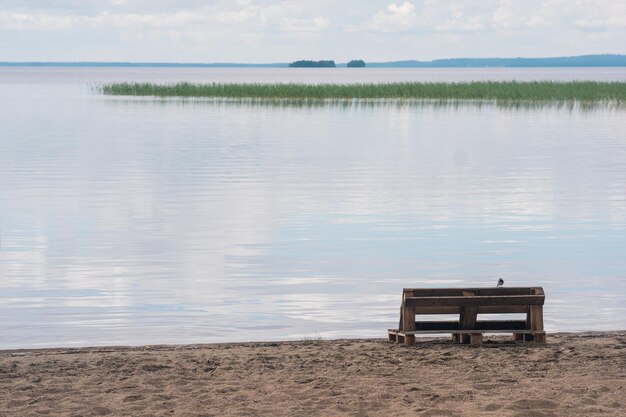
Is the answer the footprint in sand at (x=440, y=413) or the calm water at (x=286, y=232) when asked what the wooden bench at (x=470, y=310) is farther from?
the footprint in sand at (x=440, y=413)

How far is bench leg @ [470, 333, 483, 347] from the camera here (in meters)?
12.4

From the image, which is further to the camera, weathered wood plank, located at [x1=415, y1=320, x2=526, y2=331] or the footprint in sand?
weathered wood plank, located at [x1=415, y1=320, x2=526, y2=331]

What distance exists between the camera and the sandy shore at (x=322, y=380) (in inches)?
380

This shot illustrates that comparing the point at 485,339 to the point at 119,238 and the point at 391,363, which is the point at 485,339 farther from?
the point at 119,238

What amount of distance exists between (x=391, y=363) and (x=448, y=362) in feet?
1.88

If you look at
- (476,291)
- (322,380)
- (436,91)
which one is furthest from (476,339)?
(436,91)

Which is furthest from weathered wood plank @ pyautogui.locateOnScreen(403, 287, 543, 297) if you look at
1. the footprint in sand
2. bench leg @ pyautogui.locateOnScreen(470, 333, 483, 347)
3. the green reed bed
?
the green reed bed

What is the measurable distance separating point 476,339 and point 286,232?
37.9 feet

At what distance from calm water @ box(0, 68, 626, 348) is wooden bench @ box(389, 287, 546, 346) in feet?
6.08

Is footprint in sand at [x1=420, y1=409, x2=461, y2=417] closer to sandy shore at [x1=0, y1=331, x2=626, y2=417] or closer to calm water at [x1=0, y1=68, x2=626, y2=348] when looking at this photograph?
sandy shore at [x1=0, y1=331, x2=626, y2=417]

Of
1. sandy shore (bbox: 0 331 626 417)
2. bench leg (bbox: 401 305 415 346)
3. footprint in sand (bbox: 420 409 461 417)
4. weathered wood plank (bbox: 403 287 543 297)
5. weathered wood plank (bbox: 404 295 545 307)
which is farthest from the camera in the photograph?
weathered wood plank (bbox: 403 287 543 297)

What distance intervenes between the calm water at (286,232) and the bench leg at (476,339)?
215cm

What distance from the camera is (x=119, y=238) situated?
22641 mm


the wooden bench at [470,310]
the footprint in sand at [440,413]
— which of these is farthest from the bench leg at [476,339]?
the footprint in sand at [440,413]
